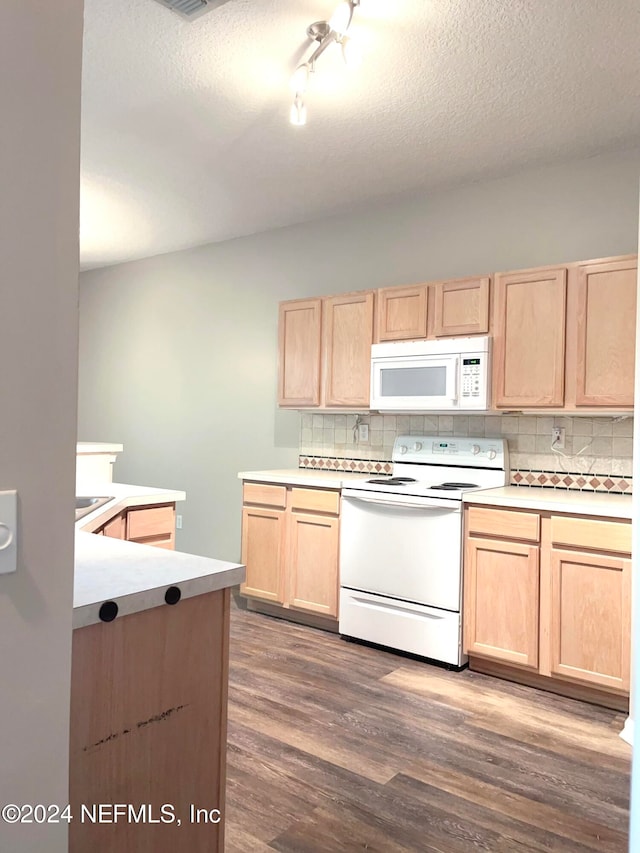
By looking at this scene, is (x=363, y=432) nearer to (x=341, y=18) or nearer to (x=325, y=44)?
(x=325, y=44)

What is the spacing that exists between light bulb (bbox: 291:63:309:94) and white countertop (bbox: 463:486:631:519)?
1.97 m

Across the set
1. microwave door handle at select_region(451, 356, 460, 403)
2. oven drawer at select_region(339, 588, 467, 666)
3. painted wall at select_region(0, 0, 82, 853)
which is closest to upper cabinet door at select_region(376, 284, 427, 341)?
microwave door handle at select_region(451, 356, 460, 403)

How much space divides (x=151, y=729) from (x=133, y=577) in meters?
0.30

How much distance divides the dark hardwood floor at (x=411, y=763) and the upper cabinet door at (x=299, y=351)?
5.46ft

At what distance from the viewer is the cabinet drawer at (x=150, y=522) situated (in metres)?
2.62

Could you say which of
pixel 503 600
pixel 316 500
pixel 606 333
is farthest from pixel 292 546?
pixel 606 333

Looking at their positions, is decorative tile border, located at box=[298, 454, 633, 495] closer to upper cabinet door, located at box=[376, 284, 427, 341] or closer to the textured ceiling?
upper cabinet door, located at box=[376, 284, 427, 341]

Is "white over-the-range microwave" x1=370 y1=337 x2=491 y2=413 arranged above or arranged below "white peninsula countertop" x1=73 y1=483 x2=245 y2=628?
above

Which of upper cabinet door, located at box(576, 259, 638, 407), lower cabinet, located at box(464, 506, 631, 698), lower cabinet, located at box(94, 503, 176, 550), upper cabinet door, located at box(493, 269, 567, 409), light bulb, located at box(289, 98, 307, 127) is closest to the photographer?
lower cabinet, located at box(94, 503, 176, 550)

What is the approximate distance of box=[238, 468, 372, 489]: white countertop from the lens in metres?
3.74

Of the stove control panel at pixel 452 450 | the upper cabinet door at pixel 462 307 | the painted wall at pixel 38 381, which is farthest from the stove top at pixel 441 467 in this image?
the painted wall at pixel 38 381

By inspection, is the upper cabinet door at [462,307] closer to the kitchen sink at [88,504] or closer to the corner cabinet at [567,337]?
the corner cabinet at [567,337]

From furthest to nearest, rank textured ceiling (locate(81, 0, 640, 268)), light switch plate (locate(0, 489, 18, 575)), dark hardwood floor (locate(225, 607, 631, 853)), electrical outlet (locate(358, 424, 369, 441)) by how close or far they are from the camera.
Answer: electrical outlet (locate(358, 424, 369, 441)) < textured ceiling (locate(81, 0, 640, 268)) < dark hardwood floor (locate(225, 607, 631, 853)) < light switch plate (locate(0, 489, 18, 575))

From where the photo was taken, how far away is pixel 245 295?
4934 millimetres
